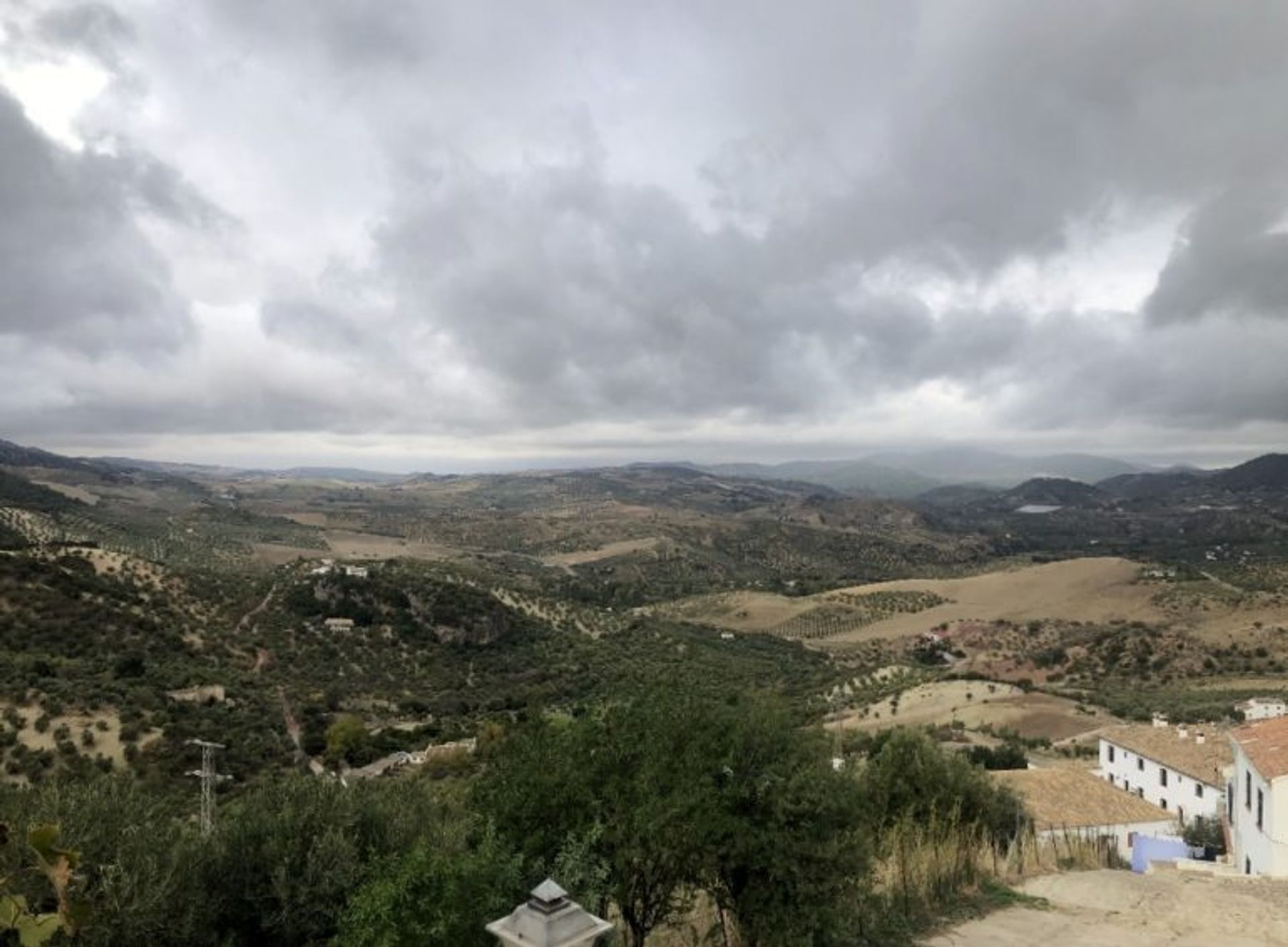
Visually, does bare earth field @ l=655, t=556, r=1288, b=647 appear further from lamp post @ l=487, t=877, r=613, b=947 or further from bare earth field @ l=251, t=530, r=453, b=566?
lamp post @ l=487, t=877, r=613, b=947

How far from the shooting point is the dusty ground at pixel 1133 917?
12141 millimetres

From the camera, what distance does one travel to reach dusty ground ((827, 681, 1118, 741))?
4941cm

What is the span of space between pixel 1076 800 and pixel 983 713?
2162cm

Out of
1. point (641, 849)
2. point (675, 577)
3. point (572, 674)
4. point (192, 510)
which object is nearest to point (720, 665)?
point (572, 674)

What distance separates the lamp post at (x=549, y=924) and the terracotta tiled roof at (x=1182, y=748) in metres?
34.7

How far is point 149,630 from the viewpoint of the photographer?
1908 inches

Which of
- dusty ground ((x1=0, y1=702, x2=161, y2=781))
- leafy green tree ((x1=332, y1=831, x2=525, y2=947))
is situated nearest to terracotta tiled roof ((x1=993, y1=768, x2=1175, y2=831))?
leafy green tree ((x1=332, y1=831, x2=525, y2=947))

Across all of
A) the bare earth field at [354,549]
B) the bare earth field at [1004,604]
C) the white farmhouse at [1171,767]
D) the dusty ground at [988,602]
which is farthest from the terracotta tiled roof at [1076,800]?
the bare earth field at [354,549]

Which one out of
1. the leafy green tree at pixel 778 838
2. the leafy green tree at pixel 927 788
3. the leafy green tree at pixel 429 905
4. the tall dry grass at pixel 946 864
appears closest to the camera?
the leafy green tree at pixel 429 905

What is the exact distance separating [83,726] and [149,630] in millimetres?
18928

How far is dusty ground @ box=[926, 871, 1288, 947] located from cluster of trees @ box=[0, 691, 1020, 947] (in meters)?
2.04

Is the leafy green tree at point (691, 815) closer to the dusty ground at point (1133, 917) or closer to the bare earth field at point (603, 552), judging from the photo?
the dusty ground at point (1133, 917)

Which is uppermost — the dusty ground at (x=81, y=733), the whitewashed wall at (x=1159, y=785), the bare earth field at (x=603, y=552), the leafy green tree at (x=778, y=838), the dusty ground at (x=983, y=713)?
the leafy green tree at (x=778, y=838)

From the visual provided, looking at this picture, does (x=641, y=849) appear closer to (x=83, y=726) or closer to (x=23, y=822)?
(x=23, y=822)
